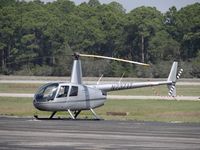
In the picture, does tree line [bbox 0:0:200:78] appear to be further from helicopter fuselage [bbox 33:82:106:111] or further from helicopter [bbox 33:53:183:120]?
helicopter fuselage [bbox 33:82:106:111]

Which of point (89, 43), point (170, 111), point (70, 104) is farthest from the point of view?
point (89, 43)

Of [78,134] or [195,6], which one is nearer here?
[78,134]

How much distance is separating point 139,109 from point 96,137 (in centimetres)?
1996

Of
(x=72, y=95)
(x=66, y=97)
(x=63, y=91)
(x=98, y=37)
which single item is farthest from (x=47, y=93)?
(x=98, y=37)

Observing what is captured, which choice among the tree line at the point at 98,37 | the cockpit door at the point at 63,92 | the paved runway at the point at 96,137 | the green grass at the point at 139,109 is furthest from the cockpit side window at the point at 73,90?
the tree line at the point at 98,37

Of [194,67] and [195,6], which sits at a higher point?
[195,6]

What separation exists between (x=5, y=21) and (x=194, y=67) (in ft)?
94.5

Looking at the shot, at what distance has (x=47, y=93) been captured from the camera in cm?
3441

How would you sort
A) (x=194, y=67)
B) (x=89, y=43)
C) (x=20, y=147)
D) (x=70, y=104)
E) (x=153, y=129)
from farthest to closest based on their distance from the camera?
(x=89, y=43), (x=194, y=67), (x=70, y=104), (x=153, y=129), (x=20, y=147)

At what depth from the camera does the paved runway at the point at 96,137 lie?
65.6 feet

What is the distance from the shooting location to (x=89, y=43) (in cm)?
10619

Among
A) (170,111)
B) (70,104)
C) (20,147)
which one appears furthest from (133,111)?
(20,147)

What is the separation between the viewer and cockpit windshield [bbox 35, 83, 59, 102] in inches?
1348

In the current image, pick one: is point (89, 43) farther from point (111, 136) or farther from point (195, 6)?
point (111, 136)
